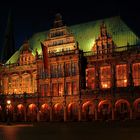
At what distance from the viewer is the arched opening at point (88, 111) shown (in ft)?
167

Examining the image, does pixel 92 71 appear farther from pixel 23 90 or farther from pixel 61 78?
pixel 23 90

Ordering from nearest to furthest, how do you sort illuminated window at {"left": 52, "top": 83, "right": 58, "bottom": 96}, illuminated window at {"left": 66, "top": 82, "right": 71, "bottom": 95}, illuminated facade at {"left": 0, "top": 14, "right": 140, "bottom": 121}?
illuminated facade at {"left": 0, "top": 14, "right": 140, "bottom": 121}, illuminated window at {"left": 66, "top": 82, "right": 71, "bottom": 95}, illuminated window at {"left": 52, "top": 83, "right": 58, "bottom": 96}

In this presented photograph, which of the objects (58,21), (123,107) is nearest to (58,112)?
(123,107)

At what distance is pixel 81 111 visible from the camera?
51094 millimetres

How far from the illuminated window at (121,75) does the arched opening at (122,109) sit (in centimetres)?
291

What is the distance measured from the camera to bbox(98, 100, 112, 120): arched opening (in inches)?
1955

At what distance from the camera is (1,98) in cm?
6219

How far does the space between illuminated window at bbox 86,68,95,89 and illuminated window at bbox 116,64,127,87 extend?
170 inches

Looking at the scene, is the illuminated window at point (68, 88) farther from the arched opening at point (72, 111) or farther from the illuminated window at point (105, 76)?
the illuminated window at point (105, 76)

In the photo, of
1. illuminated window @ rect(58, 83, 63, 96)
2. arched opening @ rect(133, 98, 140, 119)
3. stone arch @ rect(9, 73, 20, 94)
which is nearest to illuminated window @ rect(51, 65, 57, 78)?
illuminated window @ rect(58, 83, 63, 96)

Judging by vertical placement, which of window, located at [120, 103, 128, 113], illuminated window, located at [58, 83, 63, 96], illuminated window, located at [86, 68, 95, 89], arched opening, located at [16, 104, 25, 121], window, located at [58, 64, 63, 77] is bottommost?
arched opening, located at [16, 104, 25, 121]

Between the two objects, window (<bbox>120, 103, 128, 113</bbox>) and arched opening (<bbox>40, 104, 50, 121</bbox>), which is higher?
window (<bbox>120, 103, 128, 113</bbox>)

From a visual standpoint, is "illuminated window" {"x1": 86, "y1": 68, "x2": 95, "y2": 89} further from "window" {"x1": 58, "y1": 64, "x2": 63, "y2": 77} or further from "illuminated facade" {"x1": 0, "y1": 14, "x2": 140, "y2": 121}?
"window" {"x1": 58, "y1": 64, "x2": 63, "y2": 77}

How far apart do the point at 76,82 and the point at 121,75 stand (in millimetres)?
7377
